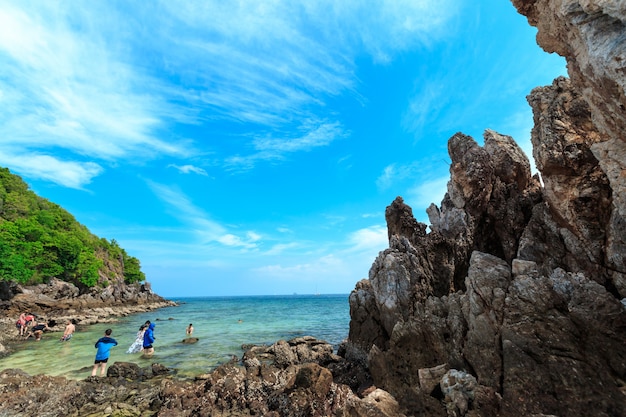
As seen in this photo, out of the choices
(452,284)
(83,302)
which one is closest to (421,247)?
(452,284)

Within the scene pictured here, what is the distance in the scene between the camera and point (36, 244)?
55.2m

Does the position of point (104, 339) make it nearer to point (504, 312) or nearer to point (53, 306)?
point (504, 312)

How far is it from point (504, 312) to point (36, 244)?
73.5m

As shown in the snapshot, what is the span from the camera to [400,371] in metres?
14.0

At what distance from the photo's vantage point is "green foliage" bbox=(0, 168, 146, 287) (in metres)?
48.8

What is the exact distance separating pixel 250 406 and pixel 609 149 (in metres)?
16.8

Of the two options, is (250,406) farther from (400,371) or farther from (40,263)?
(40,263)

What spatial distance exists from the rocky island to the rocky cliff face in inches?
2.2

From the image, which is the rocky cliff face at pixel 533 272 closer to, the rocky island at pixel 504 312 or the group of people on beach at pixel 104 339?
the rocky island at pixel 504 312

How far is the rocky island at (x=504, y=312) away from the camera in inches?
341

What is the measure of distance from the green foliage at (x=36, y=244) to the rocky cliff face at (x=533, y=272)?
5715 cm

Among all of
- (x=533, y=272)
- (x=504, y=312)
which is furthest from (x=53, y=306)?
(x=533, y=272)

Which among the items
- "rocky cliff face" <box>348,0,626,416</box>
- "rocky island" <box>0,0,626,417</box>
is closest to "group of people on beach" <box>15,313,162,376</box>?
"rocky island" <box>0,0,626,417</box>

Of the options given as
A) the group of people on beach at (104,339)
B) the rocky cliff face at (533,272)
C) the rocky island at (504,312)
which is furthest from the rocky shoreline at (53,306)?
the rocky cliff face at (533,272)
